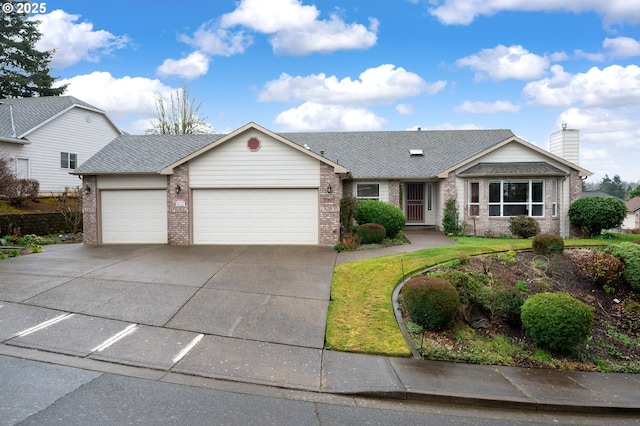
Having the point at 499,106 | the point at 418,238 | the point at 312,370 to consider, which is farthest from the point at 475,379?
the point at 499,106

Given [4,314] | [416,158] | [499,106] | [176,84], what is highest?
[176,84]

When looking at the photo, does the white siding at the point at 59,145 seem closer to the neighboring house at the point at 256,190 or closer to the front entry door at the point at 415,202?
the neighboring house at the point at 256,190

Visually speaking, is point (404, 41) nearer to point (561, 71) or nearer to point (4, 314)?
point (561, 71)

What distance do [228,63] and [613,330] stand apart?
17.9m

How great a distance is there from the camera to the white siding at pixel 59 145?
25.5 meters

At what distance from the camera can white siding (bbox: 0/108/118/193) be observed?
25.5 meters

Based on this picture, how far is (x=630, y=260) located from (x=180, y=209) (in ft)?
46.1

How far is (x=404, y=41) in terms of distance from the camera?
60.0ft

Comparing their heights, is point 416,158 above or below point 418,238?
above

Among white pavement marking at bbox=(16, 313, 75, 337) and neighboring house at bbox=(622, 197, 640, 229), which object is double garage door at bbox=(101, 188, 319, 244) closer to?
white pavement marking at bbox=(16, 313, 75, 337)

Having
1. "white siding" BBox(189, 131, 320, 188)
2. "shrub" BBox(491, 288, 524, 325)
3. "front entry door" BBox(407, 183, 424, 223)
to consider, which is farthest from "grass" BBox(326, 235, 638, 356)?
"front entry door" BBox(407, 183, 424, 223)

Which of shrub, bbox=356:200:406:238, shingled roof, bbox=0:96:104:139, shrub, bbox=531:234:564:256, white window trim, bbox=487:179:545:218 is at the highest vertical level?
shingled roof, bbox=0:96:104:139

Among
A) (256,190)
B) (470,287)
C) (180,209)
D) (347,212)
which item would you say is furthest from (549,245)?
(180,209)

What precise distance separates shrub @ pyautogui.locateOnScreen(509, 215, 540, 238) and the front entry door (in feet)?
16.9
